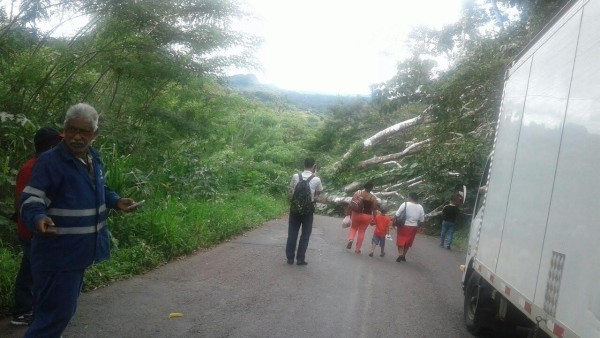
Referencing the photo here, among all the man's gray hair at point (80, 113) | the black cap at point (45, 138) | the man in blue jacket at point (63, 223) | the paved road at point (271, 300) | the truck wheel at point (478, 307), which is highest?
the man's gray hair at point (80, 113)

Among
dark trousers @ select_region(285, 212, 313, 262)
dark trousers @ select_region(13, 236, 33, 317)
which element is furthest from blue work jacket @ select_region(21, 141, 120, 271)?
dark trousers @ select_region(285, 212, 313, 262)

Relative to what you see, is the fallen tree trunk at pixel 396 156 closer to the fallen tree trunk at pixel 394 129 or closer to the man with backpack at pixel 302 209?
the fallen tree trunk at pixel 394 129

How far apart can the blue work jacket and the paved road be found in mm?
1832

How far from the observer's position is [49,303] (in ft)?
12.3

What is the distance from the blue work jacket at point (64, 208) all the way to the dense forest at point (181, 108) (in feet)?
8.05

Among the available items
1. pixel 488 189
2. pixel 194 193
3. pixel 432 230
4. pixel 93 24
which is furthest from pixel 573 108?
pixel 432 230

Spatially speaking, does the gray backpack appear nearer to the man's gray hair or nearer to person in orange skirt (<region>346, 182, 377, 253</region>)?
person in orange skirt (<region>346, 182, 377, 253</region>)

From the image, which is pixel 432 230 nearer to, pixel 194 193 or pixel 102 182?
pixel 194 193

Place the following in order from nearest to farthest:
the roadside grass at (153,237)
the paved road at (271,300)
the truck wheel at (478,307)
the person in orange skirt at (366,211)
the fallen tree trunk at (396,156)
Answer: the paved road at (271,300) → the truck wheel at (478,307) → the roadside grass at (153,237) → the person in orange skirt at (366,211) → the fallen tree trunk at (396,156)

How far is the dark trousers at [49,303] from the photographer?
3.73 m

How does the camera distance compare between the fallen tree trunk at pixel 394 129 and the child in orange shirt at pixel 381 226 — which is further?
the fallen tree trunk at pixel 394 129

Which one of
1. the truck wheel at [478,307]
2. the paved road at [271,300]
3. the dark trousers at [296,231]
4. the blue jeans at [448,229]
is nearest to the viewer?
the paved road at [271,300]

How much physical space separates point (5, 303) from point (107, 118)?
17.2 feet

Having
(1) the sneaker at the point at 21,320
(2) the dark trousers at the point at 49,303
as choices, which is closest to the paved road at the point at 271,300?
(1) the sneaker at the point at 21,320
